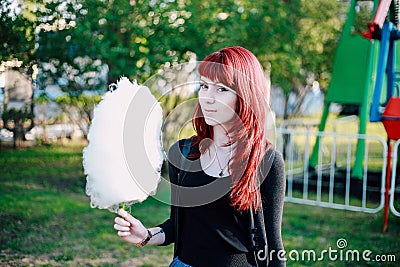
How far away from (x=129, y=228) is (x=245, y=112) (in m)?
0.54

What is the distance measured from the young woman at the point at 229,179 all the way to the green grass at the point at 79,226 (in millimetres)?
2622

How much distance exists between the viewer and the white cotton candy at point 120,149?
182cm

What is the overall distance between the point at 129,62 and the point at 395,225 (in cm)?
321

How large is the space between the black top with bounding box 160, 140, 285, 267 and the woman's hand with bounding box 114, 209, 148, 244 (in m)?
0.18

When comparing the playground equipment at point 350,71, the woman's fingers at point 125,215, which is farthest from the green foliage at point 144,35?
the woman's fingers at point 125,215

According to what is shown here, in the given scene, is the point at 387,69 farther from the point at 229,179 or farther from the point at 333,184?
the point at 229,179

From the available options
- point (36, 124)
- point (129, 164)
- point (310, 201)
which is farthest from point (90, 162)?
point (36, 124)

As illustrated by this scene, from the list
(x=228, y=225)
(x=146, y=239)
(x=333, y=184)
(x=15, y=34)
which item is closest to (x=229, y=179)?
(x=228, y=225)

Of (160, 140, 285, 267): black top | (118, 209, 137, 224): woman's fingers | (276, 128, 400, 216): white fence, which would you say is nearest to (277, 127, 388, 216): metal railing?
(276, 128, 400, 216): white fence

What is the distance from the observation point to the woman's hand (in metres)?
1.87

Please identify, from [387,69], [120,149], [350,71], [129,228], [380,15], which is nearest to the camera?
[120,149]

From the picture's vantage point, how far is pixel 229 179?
1.95 metres

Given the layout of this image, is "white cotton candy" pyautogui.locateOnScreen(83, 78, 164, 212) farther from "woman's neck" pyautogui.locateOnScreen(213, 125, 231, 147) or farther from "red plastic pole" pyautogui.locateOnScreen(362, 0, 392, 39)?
"red plastic pole" pyautogui.locateOnScreen(362, 0, 392, 39)

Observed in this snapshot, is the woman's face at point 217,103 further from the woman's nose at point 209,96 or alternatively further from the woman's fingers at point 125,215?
the woman's fingers at point 125,215
